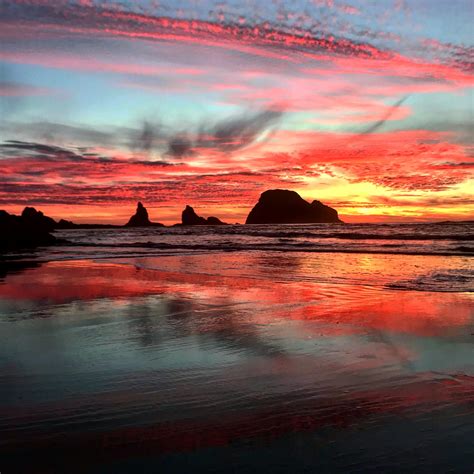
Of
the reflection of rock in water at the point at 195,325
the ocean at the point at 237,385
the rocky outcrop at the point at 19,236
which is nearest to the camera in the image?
the ocean at the point at 237,385

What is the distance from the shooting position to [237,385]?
17.6ft

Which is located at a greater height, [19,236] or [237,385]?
[19,236]

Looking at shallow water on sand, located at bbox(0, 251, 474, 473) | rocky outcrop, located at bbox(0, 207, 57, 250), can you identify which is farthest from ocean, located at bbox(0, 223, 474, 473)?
rocky outcrop, located at bbox(0, 207, 57, 250)

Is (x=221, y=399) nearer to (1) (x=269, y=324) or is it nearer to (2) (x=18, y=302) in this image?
(1) (x=269, y=324)

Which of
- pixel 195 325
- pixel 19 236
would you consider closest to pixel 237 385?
pixel 195 325

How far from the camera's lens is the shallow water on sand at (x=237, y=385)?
3758 mm

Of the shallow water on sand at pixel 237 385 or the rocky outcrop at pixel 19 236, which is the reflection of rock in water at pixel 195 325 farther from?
the rocky outcrop at pixel 19 236

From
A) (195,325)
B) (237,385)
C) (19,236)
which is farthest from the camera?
(19,236)

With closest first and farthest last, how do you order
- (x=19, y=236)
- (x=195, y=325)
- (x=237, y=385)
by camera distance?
(x=237, y=385)
(x=195, y=325)
(x=19, y=236)

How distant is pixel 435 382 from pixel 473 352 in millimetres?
1747

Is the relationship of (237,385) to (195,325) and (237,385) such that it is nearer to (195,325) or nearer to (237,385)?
(237,385)

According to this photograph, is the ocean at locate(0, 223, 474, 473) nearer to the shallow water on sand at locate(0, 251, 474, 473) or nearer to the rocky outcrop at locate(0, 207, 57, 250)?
the shallow water on sand at locate(0, 251, 474, 473)

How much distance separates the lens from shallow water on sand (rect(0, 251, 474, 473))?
376 cm

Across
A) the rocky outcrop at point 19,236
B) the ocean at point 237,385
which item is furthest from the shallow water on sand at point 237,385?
the rocky outcrop at point 19,236
